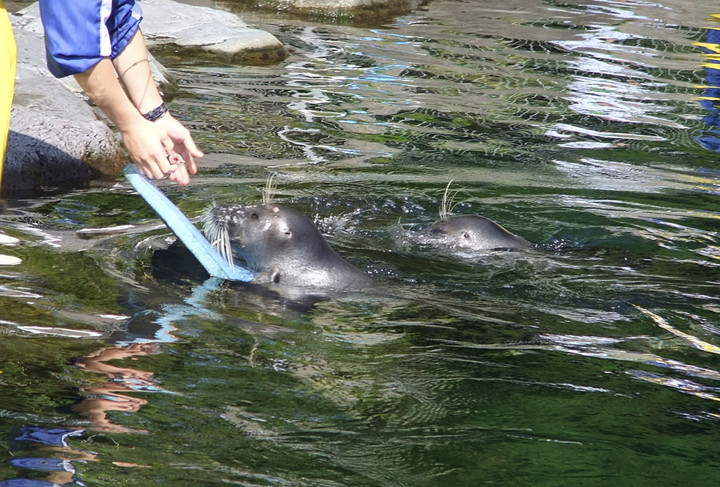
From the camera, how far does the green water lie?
3.17 m

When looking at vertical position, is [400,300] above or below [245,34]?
below

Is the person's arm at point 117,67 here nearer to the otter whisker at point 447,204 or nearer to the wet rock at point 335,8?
the otter whisker at point 447,204

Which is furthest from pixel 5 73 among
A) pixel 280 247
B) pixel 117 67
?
pixel 280 247

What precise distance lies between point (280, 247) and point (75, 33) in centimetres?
241

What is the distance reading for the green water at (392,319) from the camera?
3.17 m

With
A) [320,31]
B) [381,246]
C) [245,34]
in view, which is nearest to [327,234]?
[381,246]

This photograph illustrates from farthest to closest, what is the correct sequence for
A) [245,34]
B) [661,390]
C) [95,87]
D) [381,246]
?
[245,34] → [381,246] → [661,390] → [95,87]

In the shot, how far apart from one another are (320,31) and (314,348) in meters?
9.99

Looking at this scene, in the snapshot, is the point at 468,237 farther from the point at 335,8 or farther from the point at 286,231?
the point at 335,8

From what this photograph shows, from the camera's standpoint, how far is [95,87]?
10.5 feet

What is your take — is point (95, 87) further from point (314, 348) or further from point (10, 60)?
point (314, 348)

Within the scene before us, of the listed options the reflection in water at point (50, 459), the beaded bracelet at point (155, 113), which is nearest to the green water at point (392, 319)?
the reflection in water at point (50, 459)

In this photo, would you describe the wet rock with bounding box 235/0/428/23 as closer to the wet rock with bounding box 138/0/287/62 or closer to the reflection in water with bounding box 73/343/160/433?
the wet rock with bounding box 138/0/287/62

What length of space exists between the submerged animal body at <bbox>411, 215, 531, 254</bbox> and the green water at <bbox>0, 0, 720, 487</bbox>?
4.7 inches
